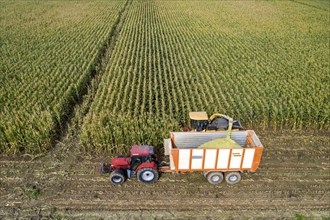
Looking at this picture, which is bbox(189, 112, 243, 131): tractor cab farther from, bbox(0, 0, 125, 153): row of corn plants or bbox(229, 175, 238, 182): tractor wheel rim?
bbox(0, 0, 125, 153): row of corn plants

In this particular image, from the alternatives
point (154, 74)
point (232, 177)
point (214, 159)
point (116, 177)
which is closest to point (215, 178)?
point (232, 177)

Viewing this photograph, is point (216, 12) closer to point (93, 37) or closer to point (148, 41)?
point (148, 41)

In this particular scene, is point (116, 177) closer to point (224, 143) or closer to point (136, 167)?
point (136, 167)

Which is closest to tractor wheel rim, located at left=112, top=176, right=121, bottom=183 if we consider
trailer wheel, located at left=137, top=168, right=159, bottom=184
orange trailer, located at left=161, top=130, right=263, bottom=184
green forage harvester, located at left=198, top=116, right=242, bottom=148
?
trailer wheel, located at left=137, top=168, right=159, bottom=184

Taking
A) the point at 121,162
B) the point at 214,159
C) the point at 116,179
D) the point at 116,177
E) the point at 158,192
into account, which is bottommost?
the point at 158,192

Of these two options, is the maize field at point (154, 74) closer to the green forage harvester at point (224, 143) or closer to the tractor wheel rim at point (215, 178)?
the green forage harvester at point (224, 143)

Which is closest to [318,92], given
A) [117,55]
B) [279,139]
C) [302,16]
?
[279,139]

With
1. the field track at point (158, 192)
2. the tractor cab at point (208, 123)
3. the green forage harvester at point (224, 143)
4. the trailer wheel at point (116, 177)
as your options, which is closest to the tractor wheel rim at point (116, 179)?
the trailer wheel at point (116, 177)
